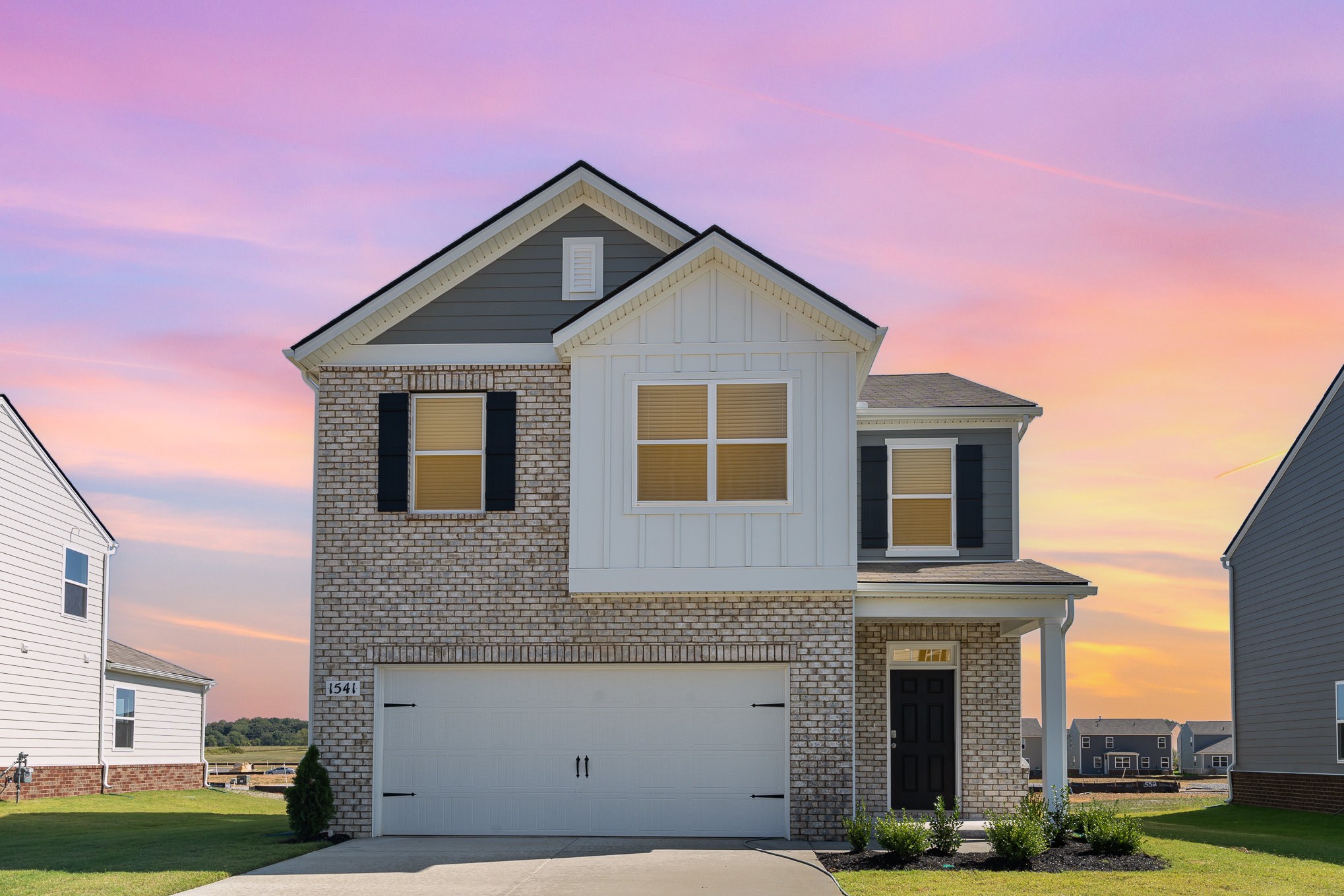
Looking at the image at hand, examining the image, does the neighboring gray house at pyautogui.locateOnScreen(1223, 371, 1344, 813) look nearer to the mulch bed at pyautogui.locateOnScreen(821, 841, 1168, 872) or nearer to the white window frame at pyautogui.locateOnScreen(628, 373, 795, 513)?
the mulch bed at pyautogui.locateOnScreen(821, 841, 1168, 872)

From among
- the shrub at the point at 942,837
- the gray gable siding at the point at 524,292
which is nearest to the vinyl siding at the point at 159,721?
the gray gable siding at the point at 524,292

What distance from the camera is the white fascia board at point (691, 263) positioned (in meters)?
16.4

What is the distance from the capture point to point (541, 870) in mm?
13477

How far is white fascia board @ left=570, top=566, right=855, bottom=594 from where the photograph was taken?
16.2 meters

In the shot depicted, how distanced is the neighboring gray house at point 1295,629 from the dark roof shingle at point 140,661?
23.8m

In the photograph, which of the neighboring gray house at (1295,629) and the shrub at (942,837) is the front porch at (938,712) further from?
the neighboring gray house at (1295,629)

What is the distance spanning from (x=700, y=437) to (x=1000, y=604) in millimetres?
4448

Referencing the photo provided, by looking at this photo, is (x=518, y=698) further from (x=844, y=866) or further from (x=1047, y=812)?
(x=1047, y=812)

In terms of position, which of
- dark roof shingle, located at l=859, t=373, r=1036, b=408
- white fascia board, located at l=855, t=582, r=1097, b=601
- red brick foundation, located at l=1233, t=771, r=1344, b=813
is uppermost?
dark roof shingle, located at l=859, t=373, r=1036, b=408

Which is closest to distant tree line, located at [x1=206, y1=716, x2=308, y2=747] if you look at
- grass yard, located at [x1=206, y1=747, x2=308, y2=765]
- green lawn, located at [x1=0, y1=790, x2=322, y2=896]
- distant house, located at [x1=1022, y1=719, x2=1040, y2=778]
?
grass yard, located at [x1=206, y1=747, x2=308, y2=765]

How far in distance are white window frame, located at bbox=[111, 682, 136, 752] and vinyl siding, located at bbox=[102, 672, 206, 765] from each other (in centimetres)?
3

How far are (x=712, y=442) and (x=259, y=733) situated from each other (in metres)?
79.2

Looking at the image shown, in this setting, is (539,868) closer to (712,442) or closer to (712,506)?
(712,506)

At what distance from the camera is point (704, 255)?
1662cm
